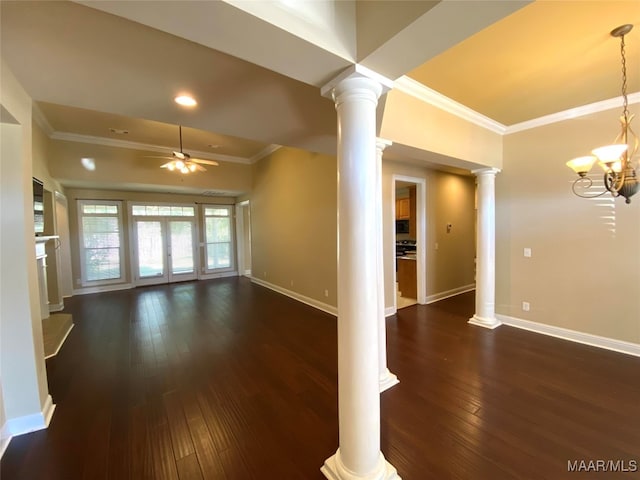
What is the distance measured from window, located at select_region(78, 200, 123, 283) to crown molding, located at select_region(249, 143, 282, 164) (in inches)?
143

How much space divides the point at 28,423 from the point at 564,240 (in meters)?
5.67

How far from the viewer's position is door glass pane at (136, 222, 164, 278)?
283 inches

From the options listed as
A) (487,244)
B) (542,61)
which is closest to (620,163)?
(542,61)

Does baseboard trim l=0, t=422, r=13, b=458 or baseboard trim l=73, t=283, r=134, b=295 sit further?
baseboard trim l=73, t=283, r=134, b=295

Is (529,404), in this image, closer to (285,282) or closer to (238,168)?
(285,282)

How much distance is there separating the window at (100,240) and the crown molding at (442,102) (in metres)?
7.44

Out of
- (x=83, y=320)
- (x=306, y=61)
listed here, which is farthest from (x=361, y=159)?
(x=83, y=320)

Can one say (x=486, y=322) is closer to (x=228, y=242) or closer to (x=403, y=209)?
(x=403, y=209)

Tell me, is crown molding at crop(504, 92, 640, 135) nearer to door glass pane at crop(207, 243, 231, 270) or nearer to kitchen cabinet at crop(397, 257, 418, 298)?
→ kitchen cabinet at crop(397, 257, 418, 298)

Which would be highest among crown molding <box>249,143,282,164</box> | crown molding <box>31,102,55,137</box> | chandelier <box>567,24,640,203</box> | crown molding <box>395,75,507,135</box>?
crown molding <box>249,143,282,164</box>

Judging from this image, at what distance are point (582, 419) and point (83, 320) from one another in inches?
255

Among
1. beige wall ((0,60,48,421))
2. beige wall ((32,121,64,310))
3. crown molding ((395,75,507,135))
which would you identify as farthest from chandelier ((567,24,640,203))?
beige wall ((32,121,64,310))

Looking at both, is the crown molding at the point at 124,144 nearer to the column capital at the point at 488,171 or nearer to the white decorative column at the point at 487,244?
the column capital at the point at 488,171

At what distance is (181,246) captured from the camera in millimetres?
7785
